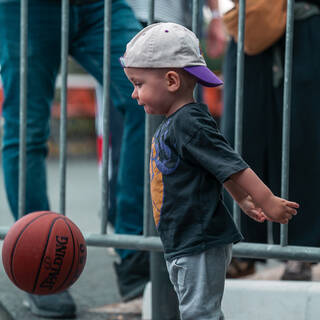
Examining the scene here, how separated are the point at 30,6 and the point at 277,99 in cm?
125

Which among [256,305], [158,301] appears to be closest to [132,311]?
[158,301]

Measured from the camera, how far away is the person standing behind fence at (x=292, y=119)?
127 inches

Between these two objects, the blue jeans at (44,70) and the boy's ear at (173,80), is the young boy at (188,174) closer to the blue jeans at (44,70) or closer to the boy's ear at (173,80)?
the boy's ear at (173,80)

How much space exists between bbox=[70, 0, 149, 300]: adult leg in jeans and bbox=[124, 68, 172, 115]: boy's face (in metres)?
0.99

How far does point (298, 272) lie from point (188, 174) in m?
1.47

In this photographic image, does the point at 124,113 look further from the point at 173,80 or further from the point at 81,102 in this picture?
the point at 81,102

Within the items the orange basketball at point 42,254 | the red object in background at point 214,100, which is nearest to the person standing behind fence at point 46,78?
the orange basketball at point 42,254

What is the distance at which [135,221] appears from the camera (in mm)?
3244

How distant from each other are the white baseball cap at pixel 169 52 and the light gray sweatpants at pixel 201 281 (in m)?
0.54

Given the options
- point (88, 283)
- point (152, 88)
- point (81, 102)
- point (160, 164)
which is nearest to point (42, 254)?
point (160, 164)

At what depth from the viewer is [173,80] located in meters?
2.05

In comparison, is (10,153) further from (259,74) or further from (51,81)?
(259,74)

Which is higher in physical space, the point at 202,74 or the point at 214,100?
the point at 202,74

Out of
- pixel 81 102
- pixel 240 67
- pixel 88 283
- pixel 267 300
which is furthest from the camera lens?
pixel 81 102
